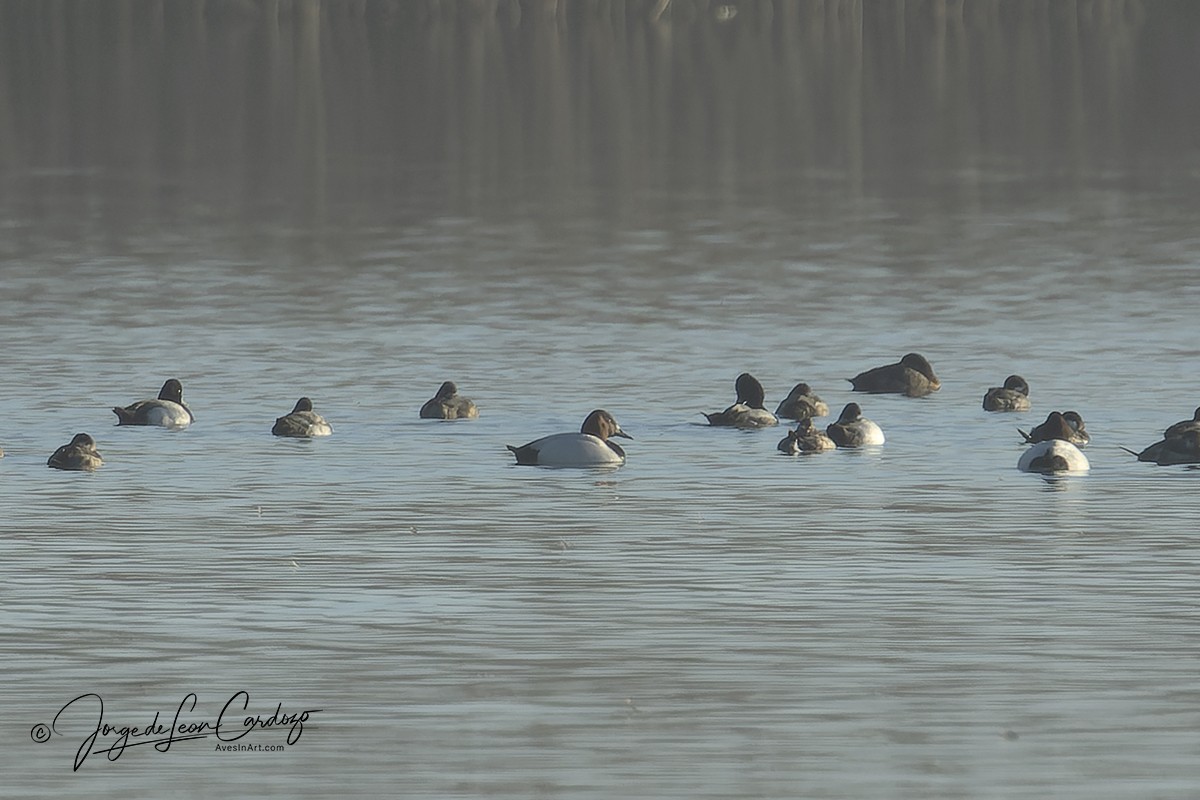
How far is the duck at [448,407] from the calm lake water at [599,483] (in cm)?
55

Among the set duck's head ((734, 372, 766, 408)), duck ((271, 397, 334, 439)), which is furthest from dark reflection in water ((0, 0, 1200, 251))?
duck ((271, 397, 334, 439))

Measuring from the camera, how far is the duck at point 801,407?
107 ft

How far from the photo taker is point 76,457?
1129 inches

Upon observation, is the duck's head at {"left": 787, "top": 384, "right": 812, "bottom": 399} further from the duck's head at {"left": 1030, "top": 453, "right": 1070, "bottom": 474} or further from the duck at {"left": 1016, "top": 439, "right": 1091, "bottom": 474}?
the duck's head at {"left": 1030, "top": 453, "right": 1070, "bottom": 474}

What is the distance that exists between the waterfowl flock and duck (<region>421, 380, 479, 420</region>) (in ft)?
0.03

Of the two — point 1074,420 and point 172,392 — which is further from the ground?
point 172,392

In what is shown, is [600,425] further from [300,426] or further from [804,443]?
[300,426]

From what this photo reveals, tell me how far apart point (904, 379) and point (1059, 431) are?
17.1 ft

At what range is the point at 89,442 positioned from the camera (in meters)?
29.1

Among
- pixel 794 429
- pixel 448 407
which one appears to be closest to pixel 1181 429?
pixel 794 429

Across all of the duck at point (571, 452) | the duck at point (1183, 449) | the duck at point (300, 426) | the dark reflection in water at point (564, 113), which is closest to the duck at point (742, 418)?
the duck at point (571, 452)

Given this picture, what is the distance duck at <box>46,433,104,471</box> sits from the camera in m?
28.7

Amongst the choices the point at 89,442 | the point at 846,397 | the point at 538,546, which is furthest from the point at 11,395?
the point at 538,546

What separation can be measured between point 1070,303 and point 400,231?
60.7ft
